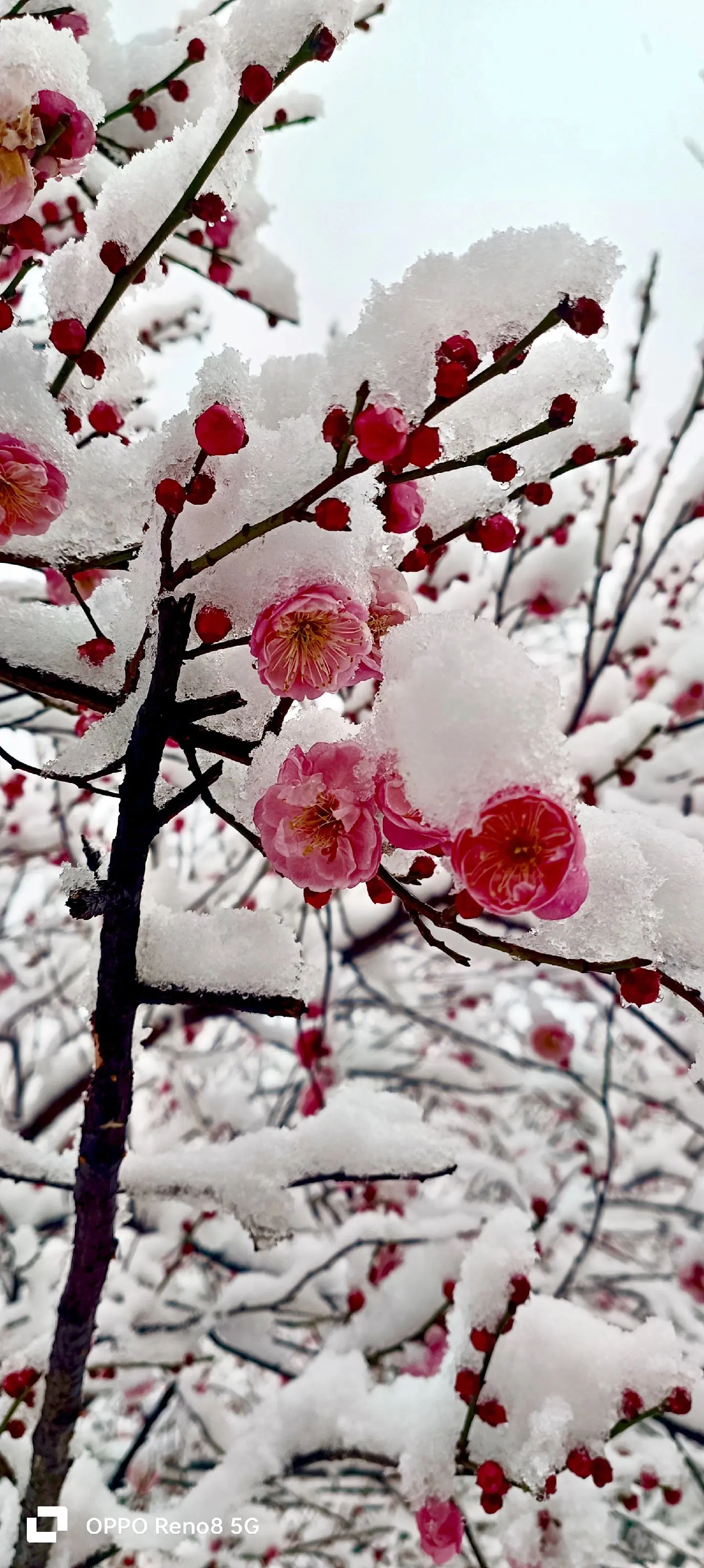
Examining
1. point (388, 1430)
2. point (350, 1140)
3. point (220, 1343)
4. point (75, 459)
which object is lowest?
point (388, 1430)

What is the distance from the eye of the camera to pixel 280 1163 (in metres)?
1.33

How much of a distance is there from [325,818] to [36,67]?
0.88 m

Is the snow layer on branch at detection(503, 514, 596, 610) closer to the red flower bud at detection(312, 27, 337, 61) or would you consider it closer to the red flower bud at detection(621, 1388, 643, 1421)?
the red flower bud at detection(312, 27, 337, 61)

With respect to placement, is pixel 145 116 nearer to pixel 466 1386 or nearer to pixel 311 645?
pixel 311 645

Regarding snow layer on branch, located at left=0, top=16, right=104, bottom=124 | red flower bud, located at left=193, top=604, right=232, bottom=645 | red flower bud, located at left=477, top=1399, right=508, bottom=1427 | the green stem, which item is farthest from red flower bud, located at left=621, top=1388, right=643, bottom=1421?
the green stem

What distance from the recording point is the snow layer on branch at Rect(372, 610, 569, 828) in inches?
24.7

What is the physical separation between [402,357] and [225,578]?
9.9 inches

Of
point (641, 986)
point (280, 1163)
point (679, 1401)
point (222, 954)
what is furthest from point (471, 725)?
point (679, 1401)

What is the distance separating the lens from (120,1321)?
2.43m

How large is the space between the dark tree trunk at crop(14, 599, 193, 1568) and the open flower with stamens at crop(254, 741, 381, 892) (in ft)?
0.61

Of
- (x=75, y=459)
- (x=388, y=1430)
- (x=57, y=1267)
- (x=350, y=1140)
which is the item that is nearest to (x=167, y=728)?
(x=75, y=459)

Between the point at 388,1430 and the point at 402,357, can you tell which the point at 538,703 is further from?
the point at 388,1430

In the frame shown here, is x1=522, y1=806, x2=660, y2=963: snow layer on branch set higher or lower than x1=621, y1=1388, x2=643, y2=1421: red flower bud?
higher

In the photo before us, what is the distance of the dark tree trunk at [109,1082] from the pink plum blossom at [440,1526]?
1.99 ft
